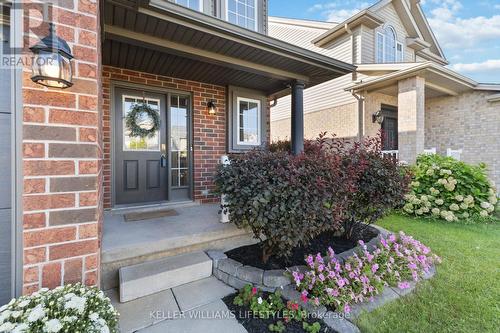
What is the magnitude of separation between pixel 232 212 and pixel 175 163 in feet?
8.11

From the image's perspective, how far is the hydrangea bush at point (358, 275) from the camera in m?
2.07

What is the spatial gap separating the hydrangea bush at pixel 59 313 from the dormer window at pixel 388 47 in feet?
31.6

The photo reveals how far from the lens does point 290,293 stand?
2.16m

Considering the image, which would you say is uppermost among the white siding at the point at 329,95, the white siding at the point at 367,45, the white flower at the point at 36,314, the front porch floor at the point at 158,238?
the white siding at the point at 367,45

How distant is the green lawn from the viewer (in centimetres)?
189

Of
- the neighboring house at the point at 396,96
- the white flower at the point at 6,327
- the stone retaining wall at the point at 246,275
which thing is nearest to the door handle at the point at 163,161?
the stone retaining wall at the point at 246,275

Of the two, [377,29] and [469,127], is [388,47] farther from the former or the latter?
[469,127]

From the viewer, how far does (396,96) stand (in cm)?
816

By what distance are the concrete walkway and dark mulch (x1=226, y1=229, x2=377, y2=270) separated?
1.27 feet

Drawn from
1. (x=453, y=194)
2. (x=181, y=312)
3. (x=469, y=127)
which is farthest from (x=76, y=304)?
(x=469, y=127)

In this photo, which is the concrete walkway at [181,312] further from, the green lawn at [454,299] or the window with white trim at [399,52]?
the window with white trim at [399,52]

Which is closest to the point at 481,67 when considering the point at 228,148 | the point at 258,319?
the point at 228,148

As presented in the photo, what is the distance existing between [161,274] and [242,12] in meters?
4.88

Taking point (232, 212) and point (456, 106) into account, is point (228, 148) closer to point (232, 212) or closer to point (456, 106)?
point (232, 212)
